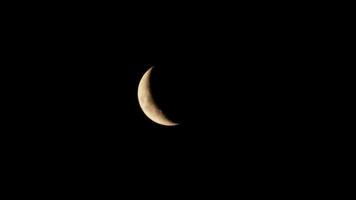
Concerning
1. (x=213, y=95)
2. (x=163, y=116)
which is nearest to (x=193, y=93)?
(x=213, y=95)

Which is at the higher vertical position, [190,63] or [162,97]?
[190,63]

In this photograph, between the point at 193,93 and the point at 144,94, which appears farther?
the point at 144,94

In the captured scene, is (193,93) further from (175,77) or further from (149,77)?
(149,77)

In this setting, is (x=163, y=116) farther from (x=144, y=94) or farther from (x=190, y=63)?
(x=190, y=63)

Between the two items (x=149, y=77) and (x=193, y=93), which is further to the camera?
(x=149, y=77)

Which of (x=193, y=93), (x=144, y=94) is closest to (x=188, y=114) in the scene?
(x=193, y=93)

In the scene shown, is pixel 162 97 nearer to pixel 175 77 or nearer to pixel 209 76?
pixel 175 77

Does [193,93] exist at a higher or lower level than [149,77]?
lower
